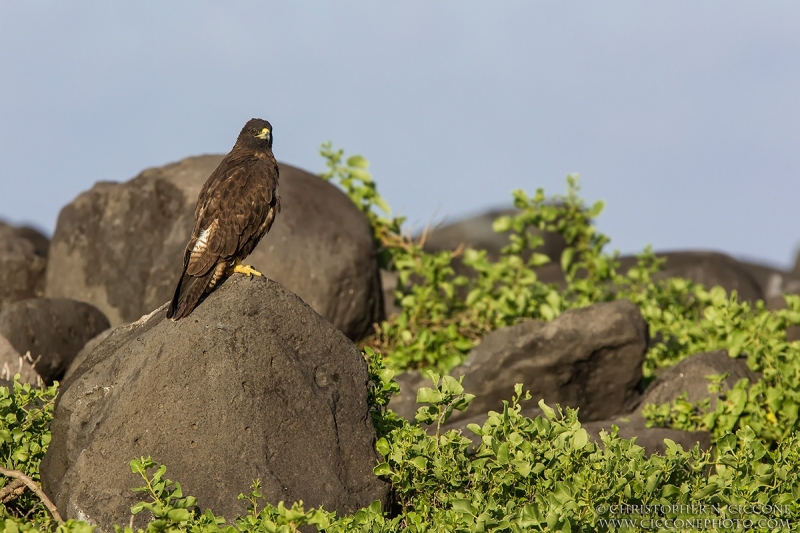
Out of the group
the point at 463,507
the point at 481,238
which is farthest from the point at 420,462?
the point at 481,238

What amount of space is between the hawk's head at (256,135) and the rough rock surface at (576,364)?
141 inches

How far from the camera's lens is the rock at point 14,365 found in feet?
35.1

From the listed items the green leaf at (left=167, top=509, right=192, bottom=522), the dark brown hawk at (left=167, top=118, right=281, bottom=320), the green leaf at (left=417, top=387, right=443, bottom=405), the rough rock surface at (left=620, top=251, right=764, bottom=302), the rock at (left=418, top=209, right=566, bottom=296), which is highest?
the dark brown hawk at (left=167, top=118, right=281, bottom=320)

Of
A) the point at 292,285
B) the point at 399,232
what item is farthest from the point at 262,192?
the point at 399,232

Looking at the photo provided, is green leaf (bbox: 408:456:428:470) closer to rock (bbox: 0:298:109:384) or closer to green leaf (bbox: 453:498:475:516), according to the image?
green leaf (bbox: 453:498:475:516)

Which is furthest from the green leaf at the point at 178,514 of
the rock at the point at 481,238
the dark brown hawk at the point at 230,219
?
the rock at the point at 481,238

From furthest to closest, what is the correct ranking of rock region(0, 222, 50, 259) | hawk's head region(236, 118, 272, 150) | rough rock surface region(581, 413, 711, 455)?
rock region(0, 222, 50, 259)
rough rock surface region(581, 413, 711, 455)
hawk's head region(236, 118, 272, 150)

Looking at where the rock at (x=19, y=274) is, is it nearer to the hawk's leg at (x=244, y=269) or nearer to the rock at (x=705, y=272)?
the hawk's leg at (x=244, y=269)

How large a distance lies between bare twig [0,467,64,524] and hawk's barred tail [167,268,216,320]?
1374 millimetres

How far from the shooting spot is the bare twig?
21.8 ft

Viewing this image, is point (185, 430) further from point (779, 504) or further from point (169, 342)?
point (779, 504)

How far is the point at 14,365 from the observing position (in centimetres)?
1107

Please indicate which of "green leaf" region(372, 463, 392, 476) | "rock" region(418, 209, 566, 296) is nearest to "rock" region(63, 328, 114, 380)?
"green leaf" region(372, 463, 392, 476)

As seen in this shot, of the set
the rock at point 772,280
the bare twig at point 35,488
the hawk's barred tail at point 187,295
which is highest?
the hawk's barred tail at point 187,295
